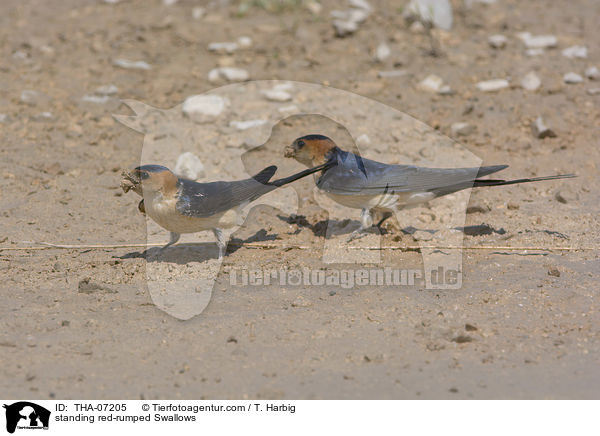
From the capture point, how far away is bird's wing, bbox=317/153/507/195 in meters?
5.56

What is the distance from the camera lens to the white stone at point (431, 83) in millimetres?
8297

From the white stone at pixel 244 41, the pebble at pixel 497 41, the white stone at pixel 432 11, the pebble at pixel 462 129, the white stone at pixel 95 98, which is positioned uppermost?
the white stone at pixel 432 11

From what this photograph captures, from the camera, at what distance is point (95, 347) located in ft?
13.4

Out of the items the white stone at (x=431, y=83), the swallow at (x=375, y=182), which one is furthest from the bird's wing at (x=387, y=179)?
the white stone at (x=431, y=83)

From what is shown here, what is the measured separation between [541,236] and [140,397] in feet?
11.4

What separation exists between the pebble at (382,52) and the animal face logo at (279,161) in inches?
39.0

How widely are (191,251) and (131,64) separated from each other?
3931mm

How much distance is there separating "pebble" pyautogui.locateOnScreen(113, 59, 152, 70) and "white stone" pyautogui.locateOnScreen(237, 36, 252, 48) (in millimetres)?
1209

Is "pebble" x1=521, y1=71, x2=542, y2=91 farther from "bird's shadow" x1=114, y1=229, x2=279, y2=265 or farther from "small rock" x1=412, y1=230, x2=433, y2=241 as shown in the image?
"bird's shadow" x1=114, y1=229, x2=279, y2=265

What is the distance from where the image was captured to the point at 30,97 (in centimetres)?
810

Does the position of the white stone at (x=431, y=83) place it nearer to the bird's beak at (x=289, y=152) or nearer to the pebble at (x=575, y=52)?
the pebble at (x=575, y=52)

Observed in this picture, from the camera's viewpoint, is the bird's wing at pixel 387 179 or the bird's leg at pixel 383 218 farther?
the bird's leg at pixel 383 218
